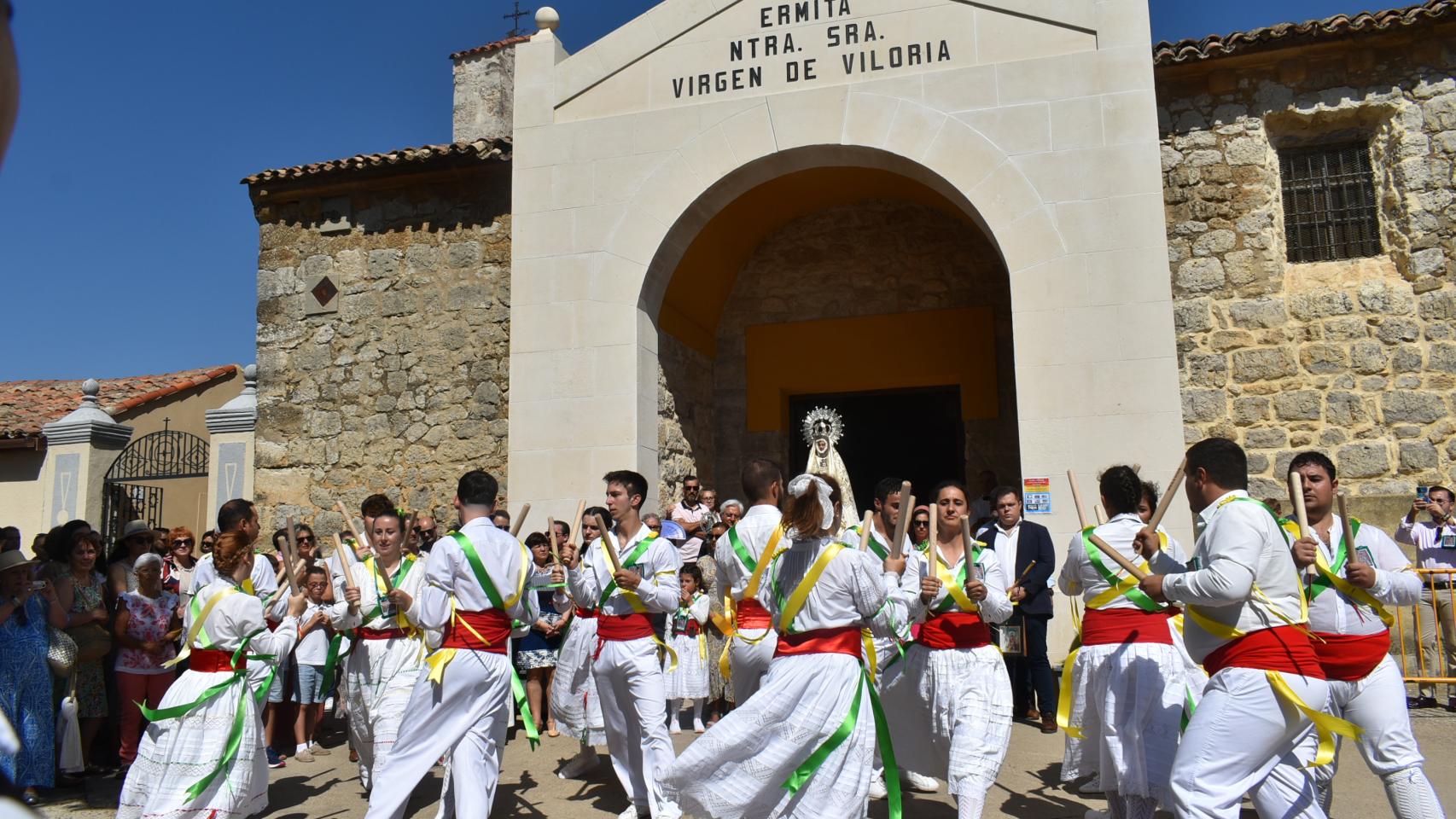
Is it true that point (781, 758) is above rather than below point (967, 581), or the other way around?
below

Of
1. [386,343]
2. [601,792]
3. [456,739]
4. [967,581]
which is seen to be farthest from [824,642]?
[386,343]

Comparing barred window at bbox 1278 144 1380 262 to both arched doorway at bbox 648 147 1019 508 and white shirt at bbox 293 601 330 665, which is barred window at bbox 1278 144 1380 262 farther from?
white shirt at bbox 293 601 330 665

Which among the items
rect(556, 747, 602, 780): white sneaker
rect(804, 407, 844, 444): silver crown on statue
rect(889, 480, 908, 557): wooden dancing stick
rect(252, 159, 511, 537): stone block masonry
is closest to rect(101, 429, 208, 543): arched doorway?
rect(252, 159, 511, 537): stone block masonry

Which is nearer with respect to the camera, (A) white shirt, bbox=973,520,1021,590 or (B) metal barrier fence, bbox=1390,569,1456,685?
(A) white shirt, bbox=973,520,1021,590

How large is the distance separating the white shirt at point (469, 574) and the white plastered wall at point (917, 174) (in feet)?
15.6

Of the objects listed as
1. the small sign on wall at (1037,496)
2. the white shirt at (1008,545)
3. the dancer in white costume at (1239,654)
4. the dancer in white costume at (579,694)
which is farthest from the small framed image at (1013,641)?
the dancer in white costume at (1239,654)

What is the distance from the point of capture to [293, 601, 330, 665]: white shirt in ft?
26.9

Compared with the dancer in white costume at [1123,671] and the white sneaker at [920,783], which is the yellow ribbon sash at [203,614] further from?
the dancer in white costume at [1123,671]

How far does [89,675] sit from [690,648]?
13.8 ft

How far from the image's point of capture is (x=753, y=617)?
614 cm

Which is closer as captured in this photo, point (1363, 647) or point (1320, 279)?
point (1363, 647)

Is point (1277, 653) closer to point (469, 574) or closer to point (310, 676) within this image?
point (469, 574)

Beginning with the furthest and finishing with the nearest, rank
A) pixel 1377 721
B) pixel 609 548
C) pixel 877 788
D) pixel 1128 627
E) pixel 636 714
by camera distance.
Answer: pixel 877 788 < pixel 636 714 < pixel 609 548 < pixel 1128 627 < pixel 1377 721

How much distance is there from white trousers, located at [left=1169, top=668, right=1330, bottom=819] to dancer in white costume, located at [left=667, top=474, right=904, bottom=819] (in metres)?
1.31
